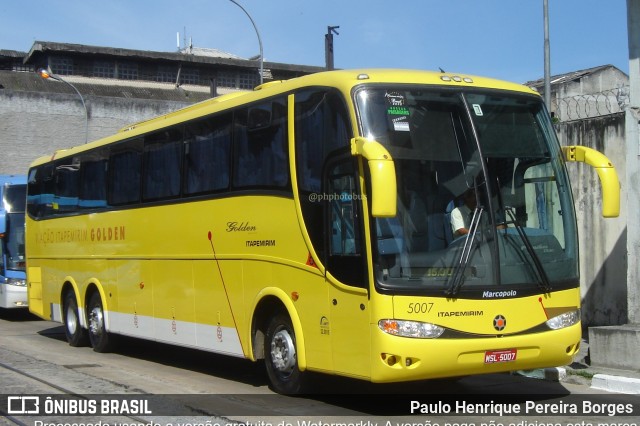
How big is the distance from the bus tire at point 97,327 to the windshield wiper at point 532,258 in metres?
8.55

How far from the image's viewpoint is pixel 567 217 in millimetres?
8914

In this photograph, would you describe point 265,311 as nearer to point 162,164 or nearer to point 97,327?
point 162,164

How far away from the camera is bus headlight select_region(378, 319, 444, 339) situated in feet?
26.1

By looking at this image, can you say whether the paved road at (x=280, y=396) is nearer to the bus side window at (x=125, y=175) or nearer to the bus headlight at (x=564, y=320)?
the bus headlight at (x=564, y=320)

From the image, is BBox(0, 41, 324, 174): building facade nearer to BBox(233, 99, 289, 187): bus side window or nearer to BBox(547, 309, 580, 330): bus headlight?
BBox(233, 99, 289, 187): bus side window

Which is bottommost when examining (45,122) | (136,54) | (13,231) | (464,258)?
(464,258)

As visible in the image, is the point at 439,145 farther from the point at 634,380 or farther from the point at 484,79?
the point at 634,380

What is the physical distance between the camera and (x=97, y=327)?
15.1 metres

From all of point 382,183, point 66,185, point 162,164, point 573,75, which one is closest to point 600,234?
point 162,164

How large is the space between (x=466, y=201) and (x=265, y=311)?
304cm

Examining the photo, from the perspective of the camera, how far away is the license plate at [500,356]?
27.0 feet

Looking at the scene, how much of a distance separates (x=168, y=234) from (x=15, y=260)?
36.2 feet

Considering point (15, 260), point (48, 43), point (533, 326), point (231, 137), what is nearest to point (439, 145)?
point (533, 326)

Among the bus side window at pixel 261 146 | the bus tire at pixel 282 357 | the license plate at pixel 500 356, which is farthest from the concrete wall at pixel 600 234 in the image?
the bus tire at pixel 282 357
